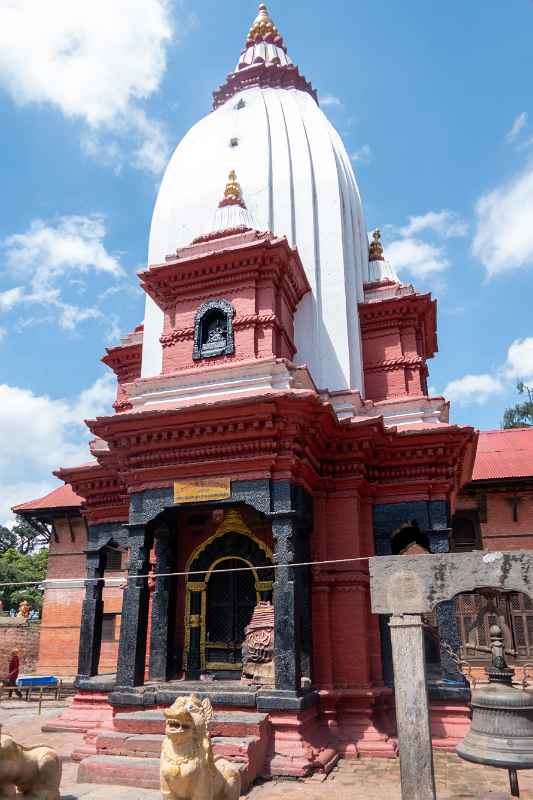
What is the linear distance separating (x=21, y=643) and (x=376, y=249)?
61.5ft

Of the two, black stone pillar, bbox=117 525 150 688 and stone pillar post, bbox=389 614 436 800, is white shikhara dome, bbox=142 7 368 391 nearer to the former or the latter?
black stone pillar, bbox=117 525 150 688

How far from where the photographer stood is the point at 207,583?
11766 mm

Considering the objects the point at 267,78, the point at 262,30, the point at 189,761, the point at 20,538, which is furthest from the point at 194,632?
the point at 20,538

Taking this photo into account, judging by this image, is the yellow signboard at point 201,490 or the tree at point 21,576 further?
the tree at point 21,576

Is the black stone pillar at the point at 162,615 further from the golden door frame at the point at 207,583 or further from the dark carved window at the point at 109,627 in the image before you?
the dark carved window at the point at 109,627

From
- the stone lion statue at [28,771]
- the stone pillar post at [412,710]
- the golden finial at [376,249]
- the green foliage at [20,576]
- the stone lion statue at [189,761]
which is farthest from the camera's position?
the green foliage at [20,576]

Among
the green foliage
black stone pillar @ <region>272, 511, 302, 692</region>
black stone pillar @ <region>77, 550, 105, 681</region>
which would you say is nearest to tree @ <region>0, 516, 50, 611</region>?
the green foliage

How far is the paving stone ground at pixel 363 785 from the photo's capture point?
24.2 feet

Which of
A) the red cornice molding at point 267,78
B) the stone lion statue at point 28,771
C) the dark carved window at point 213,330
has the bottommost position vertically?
the stone lion statue at point 28,771

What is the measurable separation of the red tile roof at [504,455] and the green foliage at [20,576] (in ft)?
104

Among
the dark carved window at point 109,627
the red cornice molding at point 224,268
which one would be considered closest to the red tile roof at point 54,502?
the dark carved window at point 109,627

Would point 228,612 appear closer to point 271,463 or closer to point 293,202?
point 271,463

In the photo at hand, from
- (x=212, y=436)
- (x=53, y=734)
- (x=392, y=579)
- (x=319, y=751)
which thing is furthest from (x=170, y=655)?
(x=392, y=579)

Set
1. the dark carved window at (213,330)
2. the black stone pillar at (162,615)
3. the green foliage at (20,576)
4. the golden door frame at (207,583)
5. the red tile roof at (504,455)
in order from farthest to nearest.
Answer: the green foliage at (20,576) → the red tile roof at (504,455) → the dark carved window at (213,330) → the golden door frame at (207,583) → the black stone pillar at (162,615)
